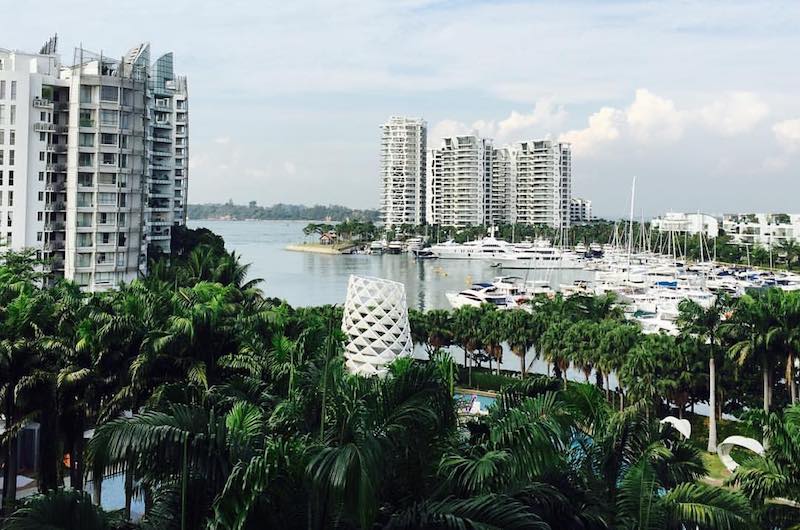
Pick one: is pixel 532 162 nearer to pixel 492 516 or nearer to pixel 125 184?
pixel 125 184

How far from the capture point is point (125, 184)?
34625 mm

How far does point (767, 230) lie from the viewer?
107m

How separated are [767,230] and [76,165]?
96551 millimetres

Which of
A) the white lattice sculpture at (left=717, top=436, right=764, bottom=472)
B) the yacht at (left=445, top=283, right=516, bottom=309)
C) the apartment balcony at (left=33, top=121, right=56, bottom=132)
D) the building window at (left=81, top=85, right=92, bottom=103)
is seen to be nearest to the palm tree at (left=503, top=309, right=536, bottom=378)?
the white lattice sculpture at (left=717, top=436, right=764, bottom=472)

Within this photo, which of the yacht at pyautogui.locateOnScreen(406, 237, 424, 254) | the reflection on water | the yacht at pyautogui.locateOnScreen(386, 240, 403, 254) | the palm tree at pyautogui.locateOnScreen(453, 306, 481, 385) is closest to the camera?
the palm tree at pyautogui.locateOnScreen(453, 306, 481, 385)

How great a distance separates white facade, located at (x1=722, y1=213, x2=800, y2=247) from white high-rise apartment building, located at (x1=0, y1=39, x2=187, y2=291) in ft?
263

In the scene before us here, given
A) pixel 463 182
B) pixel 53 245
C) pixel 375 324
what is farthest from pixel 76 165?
pixel 463 182

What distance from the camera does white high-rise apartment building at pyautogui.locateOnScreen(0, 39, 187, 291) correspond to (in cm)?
3316

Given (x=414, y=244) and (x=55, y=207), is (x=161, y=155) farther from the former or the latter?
(x=414, y=244)

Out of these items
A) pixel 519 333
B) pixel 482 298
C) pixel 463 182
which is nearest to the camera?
pixel 519 333

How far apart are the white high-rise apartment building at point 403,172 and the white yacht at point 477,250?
1122 inches

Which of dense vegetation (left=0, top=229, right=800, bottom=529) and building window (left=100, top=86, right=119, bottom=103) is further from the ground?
building window (left=100, top=86, right=119, bottom=103)

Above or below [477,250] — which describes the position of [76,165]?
above

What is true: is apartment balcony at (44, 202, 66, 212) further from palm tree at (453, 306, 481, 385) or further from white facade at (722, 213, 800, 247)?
white facade at (722, 213, 800, 247)
